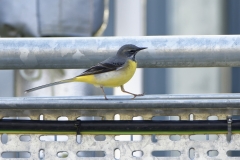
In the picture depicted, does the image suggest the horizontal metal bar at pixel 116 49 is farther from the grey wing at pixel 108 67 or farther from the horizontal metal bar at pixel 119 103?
the grey wing at pixel 108 67

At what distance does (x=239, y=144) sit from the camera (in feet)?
6.70

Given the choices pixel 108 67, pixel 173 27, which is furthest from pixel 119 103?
pixel 173 27

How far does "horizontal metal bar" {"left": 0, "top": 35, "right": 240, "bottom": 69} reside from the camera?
1.91m

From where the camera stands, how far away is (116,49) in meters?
1.93

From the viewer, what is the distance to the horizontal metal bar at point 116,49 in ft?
6.28

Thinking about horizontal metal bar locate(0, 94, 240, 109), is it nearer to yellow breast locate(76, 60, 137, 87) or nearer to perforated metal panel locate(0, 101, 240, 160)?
perforated metal panel locate(0, 101, 240, 160)

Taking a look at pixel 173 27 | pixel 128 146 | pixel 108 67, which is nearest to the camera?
pixel 128 146

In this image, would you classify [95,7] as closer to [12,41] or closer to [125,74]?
[125,74]

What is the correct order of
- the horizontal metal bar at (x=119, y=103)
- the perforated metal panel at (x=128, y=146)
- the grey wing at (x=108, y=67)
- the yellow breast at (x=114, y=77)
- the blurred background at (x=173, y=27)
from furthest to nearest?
the blurred background at (x=173, y=27) → the yellow breast at (x=114, y=77) → the grey wing at (x=108, y=67) → the perforated metal panel at (x=128, y=146) → the horizontal metal bar at (x=119, y=103)

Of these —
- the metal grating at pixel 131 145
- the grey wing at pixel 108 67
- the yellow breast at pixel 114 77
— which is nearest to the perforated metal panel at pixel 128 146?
the metal grating at pixel 131 145

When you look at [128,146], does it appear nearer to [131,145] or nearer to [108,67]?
[131,145]

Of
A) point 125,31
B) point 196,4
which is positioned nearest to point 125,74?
point 125,31

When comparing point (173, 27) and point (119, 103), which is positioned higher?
point (173, 27)

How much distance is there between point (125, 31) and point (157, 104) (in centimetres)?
503
